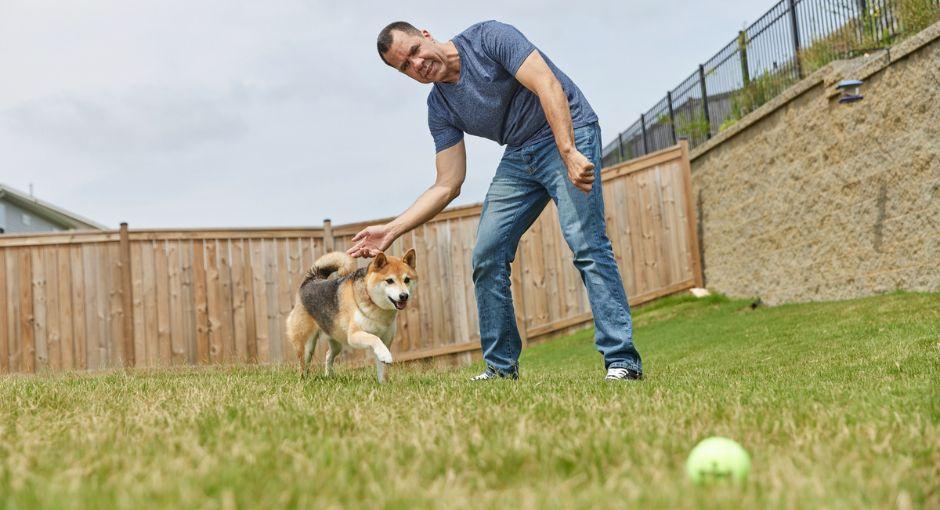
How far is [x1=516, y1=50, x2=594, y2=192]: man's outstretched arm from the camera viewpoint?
4109 mm

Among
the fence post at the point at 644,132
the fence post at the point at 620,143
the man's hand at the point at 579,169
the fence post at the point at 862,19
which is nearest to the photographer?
the man's hand at the point at 579,169

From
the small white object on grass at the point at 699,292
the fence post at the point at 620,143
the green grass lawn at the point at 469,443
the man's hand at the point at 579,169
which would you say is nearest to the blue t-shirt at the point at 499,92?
the man's hand at the point at 579,169

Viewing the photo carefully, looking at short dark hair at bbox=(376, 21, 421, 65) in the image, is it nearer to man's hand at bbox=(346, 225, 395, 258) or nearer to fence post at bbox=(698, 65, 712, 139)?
man's hand at bbox=(346, 225, 395, 258)

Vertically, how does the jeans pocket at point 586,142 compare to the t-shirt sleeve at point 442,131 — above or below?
below

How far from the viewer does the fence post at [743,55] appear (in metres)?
11.1

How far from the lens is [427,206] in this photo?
4.79m

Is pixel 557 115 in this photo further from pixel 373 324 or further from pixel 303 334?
pixel 303 334

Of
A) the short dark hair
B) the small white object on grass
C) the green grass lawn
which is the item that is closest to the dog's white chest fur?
the green grass lawn

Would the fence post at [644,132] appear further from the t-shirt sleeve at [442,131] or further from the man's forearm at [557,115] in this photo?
the man's forearm at [557,115]

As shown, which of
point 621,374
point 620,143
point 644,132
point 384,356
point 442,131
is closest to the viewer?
point 621,374

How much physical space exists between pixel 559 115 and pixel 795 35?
7.04 metres

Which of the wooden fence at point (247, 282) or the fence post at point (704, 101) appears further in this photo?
the fence post at point (704, 101)

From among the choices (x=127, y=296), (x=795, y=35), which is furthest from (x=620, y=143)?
(x=127, y=296)

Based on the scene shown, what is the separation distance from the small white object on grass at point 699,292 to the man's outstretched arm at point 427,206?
6.98 metres
